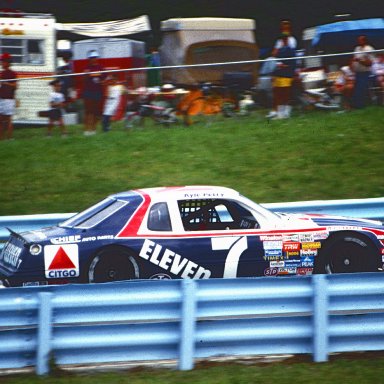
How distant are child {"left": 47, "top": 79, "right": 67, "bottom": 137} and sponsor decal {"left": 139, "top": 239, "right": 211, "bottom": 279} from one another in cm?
775

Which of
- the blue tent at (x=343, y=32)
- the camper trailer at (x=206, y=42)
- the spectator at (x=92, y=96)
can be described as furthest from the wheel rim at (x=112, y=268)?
the blue tent at (x=343, y=32)

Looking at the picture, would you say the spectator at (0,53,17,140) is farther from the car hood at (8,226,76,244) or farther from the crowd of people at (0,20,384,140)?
the car hood at (8,226,76,244)

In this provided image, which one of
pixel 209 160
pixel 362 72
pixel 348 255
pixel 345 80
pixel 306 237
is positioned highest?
pixel 362 72

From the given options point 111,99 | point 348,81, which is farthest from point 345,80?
point 111,99

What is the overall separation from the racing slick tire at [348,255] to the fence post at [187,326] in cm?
324

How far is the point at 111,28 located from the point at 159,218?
819 inches

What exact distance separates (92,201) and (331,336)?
26.0ft

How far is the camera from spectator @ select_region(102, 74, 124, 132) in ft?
58.0

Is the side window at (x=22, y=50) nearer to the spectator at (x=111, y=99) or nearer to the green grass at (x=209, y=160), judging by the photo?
the spectator at (x=111, y=99)

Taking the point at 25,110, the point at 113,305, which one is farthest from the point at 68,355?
the point at 25,110

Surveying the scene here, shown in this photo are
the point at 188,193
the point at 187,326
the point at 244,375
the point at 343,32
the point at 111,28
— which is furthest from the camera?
the point at 111,28

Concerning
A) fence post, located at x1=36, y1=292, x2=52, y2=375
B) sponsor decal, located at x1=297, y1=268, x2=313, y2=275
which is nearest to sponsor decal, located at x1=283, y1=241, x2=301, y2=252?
sponsor decal, located at x1=297, y1=268, x2=313, y2=275

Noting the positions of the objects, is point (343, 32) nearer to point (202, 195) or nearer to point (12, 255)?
point (202, 195)

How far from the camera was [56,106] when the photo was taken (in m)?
17.6
